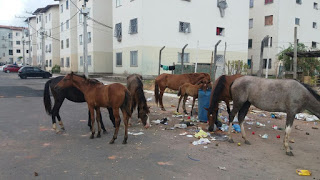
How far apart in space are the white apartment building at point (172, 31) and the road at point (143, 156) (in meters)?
17.0

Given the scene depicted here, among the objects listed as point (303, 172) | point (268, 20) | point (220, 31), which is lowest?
point (303, 172)

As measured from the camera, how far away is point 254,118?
9445mm

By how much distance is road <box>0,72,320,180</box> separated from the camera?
4551mm

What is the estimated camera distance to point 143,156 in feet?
17.9

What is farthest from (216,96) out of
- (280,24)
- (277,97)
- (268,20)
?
(268,20)

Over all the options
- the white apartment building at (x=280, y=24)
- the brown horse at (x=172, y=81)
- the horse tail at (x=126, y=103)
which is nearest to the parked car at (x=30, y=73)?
the brown horse at (x=172, y=81)

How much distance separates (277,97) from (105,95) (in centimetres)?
409

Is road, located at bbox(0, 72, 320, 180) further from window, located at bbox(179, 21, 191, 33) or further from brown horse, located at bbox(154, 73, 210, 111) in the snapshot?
window, located at bbox(179, 21, 191, 33)

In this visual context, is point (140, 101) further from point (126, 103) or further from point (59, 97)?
point (59, 97)

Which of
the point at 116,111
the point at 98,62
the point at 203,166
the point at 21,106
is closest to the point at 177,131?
the point at 116,111

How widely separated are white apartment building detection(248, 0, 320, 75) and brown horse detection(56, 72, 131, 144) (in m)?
28.3

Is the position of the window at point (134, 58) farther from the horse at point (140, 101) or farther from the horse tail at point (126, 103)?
the horse tail at point (126, 103)

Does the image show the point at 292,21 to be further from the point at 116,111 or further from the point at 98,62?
the point at 116,111

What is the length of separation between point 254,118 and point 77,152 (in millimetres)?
6460
